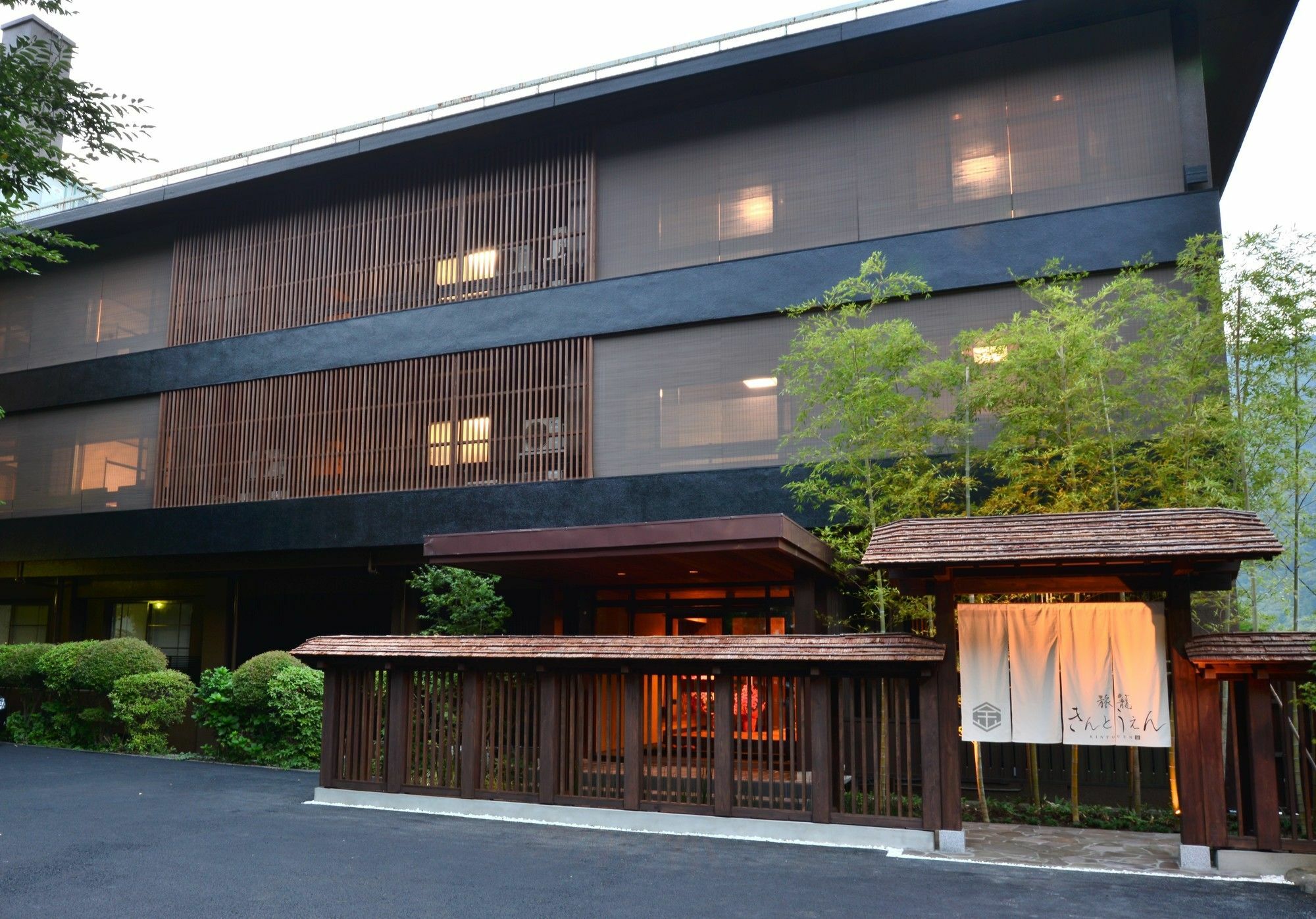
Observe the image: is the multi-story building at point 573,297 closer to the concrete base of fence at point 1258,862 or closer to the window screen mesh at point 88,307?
the window screen mesh at point 88,307

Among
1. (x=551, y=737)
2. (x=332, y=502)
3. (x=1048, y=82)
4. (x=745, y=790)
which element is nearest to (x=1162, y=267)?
(x=1048, y=82)

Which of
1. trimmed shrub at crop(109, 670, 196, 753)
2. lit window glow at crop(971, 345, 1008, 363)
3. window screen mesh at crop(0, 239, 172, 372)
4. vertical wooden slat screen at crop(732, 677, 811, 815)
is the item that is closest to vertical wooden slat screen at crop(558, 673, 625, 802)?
vertical wooden slat screen at crop(732, 677, 811, 815)

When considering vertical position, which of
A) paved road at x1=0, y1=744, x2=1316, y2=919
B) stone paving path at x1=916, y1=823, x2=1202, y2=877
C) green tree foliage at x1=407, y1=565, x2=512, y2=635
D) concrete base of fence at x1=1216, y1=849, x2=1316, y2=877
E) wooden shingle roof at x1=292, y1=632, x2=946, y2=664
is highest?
green tree foliage at x1=407, y1=565, x2=512, y2=635

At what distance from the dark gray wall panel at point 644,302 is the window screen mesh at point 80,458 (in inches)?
14.7

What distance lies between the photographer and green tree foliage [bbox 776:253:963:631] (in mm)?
11844

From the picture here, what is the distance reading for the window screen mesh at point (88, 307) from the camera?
19812mm

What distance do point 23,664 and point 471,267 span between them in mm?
10142

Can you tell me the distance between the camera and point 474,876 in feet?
27.5

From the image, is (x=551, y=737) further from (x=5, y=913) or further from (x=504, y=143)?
(x=504, y=143)

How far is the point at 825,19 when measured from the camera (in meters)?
14.6

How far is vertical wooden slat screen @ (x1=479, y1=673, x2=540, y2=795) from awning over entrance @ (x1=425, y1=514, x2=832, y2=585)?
141cm

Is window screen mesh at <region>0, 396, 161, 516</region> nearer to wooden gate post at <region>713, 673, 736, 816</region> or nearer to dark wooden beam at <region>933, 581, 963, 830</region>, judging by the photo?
wooden gate post at <region>713, 673, 736, 816</region>

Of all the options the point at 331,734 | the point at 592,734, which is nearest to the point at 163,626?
the point at 331,734

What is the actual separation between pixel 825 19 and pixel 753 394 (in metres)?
5.34
